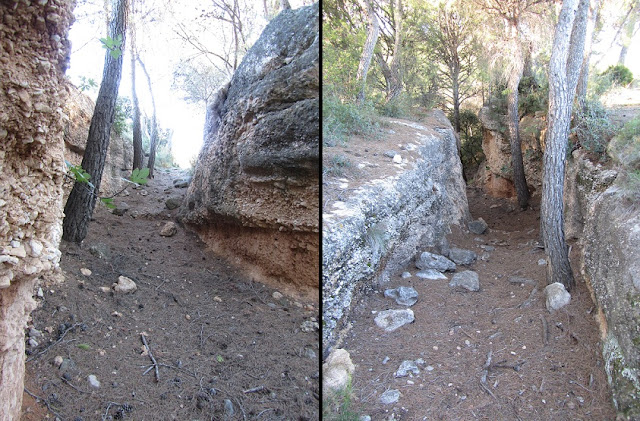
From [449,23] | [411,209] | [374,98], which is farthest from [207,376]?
[449,23]

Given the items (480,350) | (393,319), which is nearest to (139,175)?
(393,319)

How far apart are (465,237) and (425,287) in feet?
8.33

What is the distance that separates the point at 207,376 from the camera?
8.59 feet

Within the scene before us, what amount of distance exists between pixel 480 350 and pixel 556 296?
1349 mm

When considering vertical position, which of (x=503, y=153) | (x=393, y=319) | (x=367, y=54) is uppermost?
(x=367, y=54)

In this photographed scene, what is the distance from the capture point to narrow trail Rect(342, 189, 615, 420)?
3326 millimetres

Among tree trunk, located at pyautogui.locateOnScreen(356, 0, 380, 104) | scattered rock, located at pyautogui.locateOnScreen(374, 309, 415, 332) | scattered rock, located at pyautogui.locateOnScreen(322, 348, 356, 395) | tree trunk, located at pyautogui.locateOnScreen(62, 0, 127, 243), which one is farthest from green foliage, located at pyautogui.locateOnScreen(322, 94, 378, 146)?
scattered rock, located at pyautogui.locateOnScreen(322, 348, 356, 395)

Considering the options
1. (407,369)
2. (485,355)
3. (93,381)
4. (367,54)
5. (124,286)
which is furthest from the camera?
(367,54)

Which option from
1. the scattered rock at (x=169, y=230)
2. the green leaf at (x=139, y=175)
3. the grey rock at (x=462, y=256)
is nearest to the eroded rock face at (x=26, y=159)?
the green leaf at (x=139, y=175)

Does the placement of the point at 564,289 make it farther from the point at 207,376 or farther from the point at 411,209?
the point at 207,376

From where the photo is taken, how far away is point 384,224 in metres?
4.93

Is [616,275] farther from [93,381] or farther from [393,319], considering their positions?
[93,381]

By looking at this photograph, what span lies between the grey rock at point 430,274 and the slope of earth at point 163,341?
1.95m

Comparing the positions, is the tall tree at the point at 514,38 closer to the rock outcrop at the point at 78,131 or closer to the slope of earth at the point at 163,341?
the slope of earth at the point at 163,341
